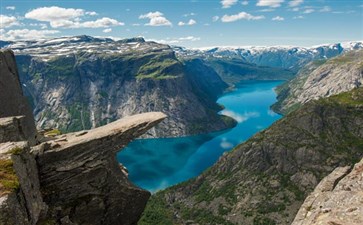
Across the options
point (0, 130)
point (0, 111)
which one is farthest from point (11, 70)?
point (0, 130)

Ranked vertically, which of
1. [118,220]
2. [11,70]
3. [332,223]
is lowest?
[118,220]

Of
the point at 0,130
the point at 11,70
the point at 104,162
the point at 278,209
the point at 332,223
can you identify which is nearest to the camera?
the point at 332,223

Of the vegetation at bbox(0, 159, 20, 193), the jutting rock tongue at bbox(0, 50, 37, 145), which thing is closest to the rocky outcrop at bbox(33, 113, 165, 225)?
the jutting rock tongue at bbox(0, 50, 37, 145)

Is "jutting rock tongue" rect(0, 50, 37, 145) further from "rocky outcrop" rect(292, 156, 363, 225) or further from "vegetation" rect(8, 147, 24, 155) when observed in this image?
"rocky outcrop" rect(292, 156, 363, 225)

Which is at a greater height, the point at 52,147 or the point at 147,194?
the point at 52,147

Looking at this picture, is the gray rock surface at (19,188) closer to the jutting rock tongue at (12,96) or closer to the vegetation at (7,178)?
the vegetation at (7,178)

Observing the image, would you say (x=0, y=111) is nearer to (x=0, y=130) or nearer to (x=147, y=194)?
(x=0, y=130)
